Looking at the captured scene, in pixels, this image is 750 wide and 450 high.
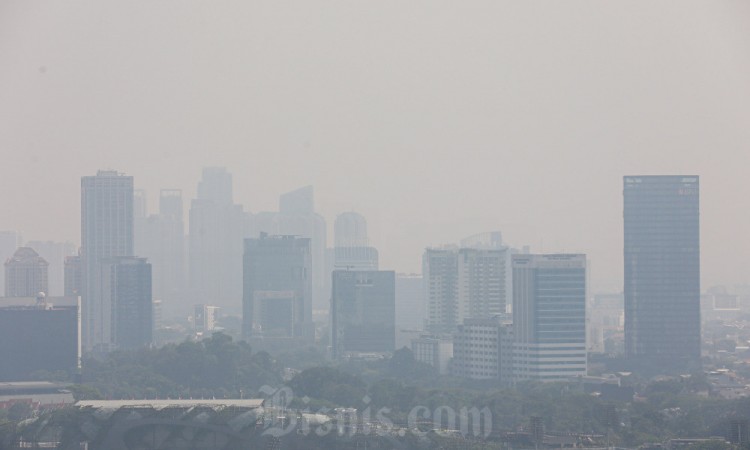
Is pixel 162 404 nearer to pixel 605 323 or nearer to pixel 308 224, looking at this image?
pixel 605 323

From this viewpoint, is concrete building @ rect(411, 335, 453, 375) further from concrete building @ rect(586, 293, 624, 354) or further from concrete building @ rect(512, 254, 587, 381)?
concrete building @ rect(586, 293, 624, 354)

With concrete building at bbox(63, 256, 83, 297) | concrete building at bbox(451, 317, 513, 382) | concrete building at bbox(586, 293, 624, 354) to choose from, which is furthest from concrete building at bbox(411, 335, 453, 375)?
concrete building at bbox(63, 256, 83, 297)

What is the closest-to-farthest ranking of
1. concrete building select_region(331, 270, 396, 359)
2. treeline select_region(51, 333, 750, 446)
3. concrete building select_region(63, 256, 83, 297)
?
treeline select_region(51, 333, 750, 446) < concrete building select_region(331, 270, 396, 359) < concrete building select_region(63, 256, 83, 297)

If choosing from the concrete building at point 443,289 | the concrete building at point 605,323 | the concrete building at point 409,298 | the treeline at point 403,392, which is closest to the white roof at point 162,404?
the treeline at point 403,392

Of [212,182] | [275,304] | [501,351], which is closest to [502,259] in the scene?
[501,351]

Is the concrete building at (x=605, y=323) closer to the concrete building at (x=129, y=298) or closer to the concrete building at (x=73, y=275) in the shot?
the concrete building at (x=129, y=298)

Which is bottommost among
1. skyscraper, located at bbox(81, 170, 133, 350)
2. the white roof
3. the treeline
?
the treeline

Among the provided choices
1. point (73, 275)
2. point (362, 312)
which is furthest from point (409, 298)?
point (362, 312)
